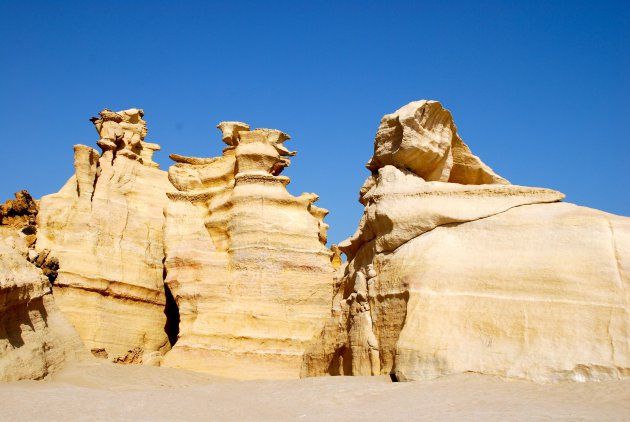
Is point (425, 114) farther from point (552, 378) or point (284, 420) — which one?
point (284, 420)

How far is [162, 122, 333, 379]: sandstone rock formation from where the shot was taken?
1647 cm

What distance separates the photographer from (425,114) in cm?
1273

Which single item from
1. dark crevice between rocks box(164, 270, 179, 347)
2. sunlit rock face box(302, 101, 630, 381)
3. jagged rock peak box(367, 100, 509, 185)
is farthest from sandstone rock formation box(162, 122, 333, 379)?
jagged rock peak box(367, 100, 509, 185)

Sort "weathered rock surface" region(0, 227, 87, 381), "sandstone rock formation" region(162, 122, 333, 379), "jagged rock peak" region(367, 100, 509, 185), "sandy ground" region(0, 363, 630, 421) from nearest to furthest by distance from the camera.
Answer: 1. "sandy ground" region(0, 363, 630, 421)
2. "weathered rock surface" region(0, 227, 87, 381)
3. "jagged rock peak" region(367, 100, 509, 185)
4. "sandstone rock formation" region(162, 122, 333, 379)

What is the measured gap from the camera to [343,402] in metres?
9.03

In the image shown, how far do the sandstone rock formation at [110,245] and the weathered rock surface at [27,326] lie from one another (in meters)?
4.01

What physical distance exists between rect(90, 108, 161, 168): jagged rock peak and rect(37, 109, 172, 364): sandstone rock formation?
34mm

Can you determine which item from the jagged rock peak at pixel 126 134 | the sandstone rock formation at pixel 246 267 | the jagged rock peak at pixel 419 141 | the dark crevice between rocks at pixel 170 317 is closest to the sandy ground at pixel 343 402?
the jagged rock peak at pixel 419 141

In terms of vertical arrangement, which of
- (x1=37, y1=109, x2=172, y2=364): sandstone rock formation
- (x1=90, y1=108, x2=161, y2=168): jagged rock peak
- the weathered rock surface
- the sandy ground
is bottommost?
the sandy ground

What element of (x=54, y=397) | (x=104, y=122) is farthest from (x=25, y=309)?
(x=104, y=122)

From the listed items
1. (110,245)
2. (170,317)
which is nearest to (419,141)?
(110,245)

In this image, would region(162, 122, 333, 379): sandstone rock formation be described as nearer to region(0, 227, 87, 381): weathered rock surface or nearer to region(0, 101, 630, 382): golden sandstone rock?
region(0, 101, 630, 382): golden sandstone rock

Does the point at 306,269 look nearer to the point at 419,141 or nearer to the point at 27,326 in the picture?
the point at 419,141

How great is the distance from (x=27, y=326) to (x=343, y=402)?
5850mm
